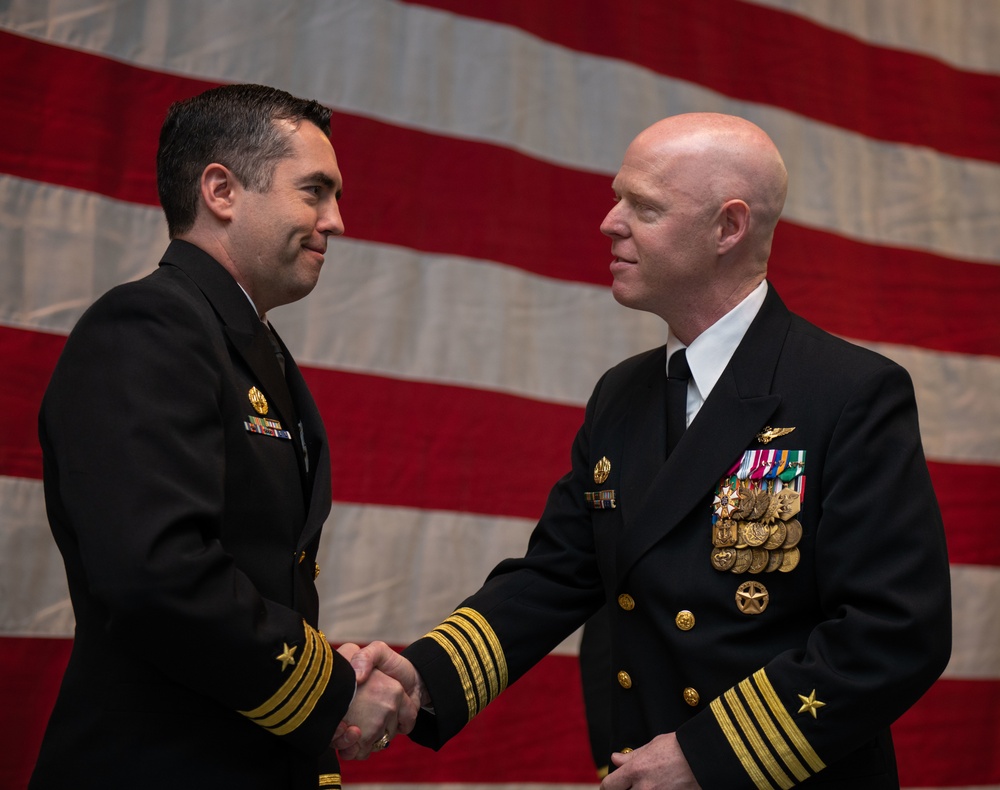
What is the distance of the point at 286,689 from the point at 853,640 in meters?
0.78

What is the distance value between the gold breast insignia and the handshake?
701 millimetres

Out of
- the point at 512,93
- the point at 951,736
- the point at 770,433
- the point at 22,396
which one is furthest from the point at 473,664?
the point at 951,736

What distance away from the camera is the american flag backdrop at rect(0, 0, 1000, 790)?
2436 millimetres

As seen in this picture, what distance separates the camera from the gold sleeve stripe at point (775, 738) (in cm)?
152

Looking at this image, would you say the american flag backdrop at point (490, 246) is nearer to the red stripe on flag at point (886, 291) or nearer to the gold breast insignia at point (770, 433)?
the red stripe on flag at point (886, 291)

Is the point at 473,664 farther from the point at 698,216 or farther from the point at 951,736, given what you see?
the point at 951,736

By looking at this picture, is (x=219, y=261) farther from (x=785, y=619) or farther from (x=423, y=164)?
(x=423, y=164)

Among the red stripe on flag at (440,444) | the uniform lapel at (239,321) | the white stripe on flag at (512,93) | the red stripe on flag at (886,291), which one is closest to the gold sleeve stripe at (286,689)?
the uniform lapel at (239,321)

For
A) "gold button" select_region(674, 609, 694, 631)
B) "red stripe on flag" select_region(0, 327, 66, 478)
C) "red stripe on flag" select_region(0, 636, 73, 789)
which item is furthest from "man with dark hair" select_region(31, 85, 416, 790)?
"red stripe on flag" select_region(0, 636, 73, 789)

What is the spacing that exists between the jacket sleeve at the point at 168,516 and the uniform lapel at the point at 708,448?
20.6 inches

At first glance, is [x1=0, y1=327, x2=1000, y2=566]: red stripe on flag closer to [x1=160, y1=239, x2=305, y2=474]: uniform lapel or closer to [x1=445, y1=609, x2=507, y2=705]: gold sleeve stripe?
[x1=445, y1=609, x2=507, y2=705]: gold sleeve stripe

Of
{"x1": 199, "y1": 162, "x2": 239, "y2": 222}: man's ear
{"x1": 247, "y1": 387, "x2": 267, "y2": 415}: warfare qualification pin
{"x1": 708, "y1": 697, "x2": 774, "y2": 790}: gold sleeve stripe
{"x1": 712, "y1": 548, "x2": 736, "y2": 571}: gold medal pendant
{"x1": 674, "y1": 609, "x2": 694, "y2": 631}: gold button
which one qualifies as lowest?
{"x1": 708, "y1": 697, "x2": 774, "y2": 790}: gold sleeve stripe

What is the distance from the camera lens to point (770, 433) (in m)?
1.69

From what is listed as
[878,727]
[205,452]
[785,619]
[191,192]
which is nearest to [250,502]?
[205,452]
